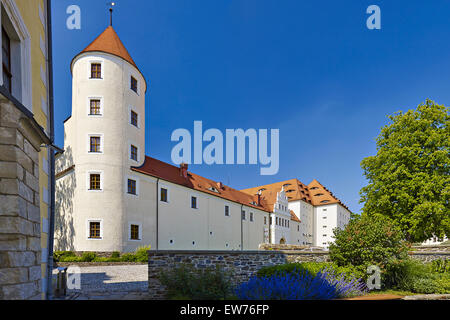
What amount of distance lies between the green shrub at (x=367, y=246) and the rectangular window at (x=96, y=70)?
20261mm

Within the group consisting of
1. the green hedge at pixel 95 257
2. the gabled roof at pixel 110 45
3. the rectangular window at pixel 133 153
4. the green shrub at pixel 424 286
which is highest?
the gabled roof at pixel 110 45

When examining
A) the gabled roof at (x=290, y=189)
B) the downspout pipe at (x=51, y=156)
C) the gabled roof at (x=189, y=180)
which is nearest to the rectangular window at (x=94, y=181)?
the gabled roof at (x=189, y=180)

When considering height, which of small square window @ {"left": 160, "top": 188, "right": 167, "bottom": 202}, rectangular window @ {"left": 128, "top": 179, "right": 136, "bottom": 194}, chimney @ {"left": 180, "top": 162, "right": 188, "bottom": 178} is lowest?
small square window @ {"left": 160, "top": 188, "right": 167, "bottom": 202}

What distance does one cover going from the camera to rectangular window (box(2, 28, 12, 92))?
5.89 m

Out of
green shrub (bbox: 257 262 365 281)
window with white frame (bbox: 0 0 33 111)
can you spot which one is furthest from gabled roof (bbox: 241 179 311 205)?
window with white frame (bbox: 0 0 33 111)

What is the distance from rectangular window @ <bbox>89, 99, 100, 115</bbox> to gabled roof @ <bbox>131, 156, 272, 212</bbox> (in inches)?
204

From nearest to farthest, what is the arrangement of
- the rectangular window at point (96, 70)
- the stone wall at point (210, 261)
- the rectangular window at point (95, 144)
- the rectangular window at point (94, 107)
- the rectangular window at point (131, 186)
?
the stone wall at point (210, 261), the rectangular window at point (95, 144), the rectangular window at point (94, 107), the rectangular window at point (96, 70), the rectangular window at point (131, 186)

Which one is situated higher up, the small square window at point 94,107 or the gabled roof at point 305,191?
the small square window at point 94,107

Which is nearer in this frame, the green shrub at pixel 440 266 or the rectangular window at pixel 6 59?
the rectangular window at pixel 6 59

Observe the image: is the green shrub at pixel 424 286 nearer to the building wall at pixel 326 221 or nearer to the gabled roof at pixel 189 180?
the gabled roof at pixel 189 180

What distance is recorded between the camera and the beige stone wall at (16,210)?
14.0ft

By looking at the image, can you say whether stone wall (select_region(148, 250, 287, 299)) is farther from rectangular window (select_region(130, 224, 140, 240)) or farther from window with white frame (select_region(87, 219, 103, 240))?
rectangular window (select_region(130, 224, 140, 240))

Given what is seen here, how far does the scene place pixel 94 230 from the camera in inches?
800
